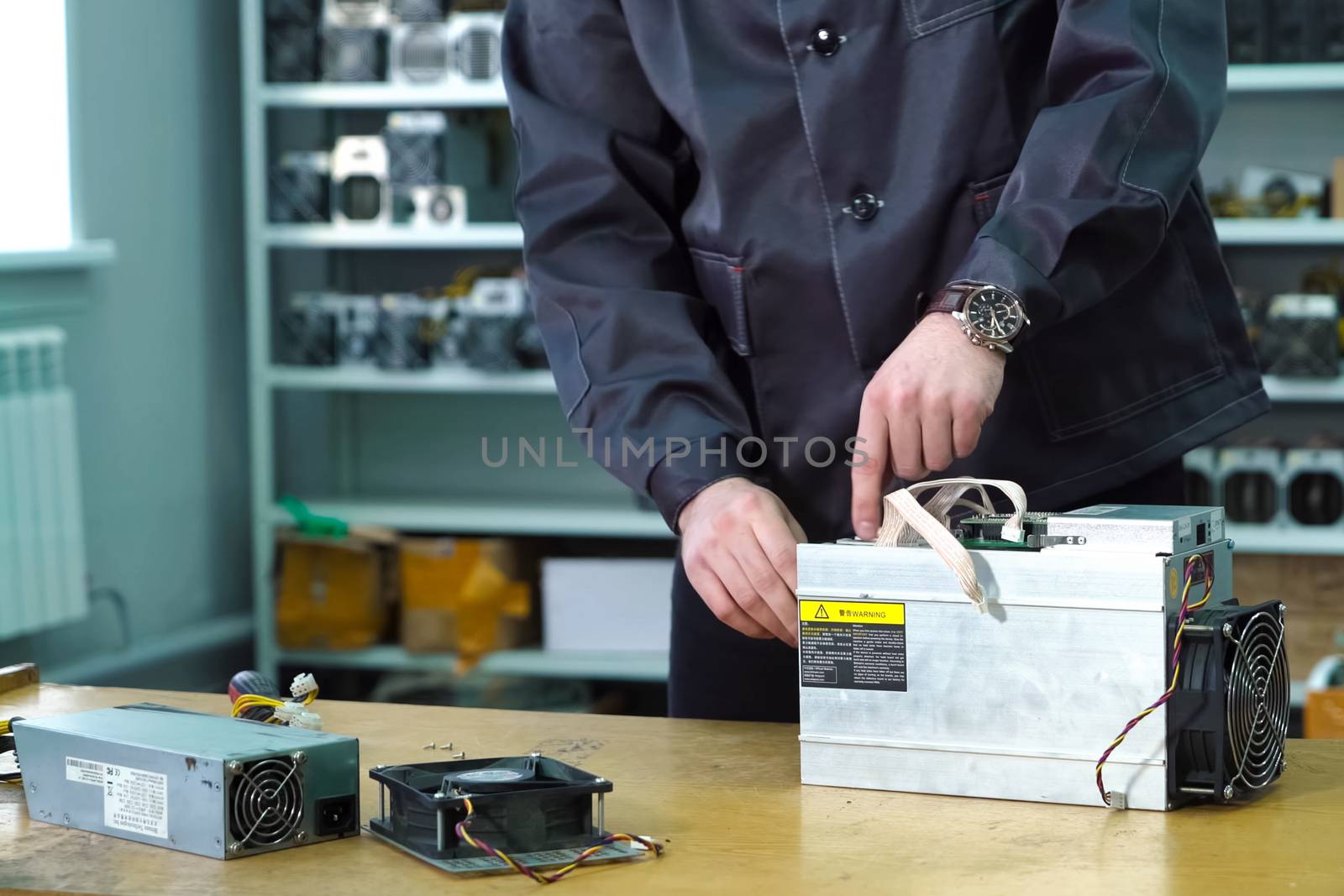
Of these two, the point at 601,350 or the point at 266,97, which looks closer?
the point at 601,350

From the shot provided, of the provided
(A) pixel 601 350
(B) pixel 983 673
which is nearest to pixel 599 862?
(B) pixel 983 673

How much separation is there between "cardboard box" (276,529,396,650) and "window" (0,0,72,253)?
842 mm

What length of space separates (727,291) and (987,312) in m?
0.30

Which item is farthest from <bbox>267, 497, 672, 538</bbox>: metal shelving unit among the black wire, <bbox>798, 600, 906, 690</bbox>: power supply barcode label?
<bbox>798, 600, 906, 690</bbox>: power supply barcode label

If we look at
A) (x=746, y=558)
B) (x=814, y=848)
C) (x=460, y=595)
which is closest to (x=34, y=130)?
(x=460, y=595)

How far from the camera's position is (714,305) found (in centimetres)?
131

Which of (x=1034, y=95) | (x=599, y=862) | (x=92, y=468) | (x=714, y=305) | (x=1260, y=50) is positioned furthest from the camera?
(x=92, y=468)

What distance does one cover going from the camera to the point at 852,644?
96 cm

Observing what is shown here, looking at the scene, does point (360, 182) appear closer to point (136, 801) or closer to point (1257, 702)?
point (136, 801)

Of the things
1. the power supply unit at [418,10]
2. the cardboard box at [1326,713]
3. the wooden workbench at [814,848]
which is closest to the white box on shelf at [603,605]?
the power supply unit at [418,10]

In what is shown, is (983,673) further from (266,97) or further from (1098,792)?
(266,97)

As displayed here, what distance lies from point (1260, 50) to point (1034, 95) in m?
1.94

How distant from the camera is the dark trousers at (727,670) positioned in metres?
1.30

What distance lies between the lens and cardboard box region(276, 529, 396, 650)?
3.34 meters
